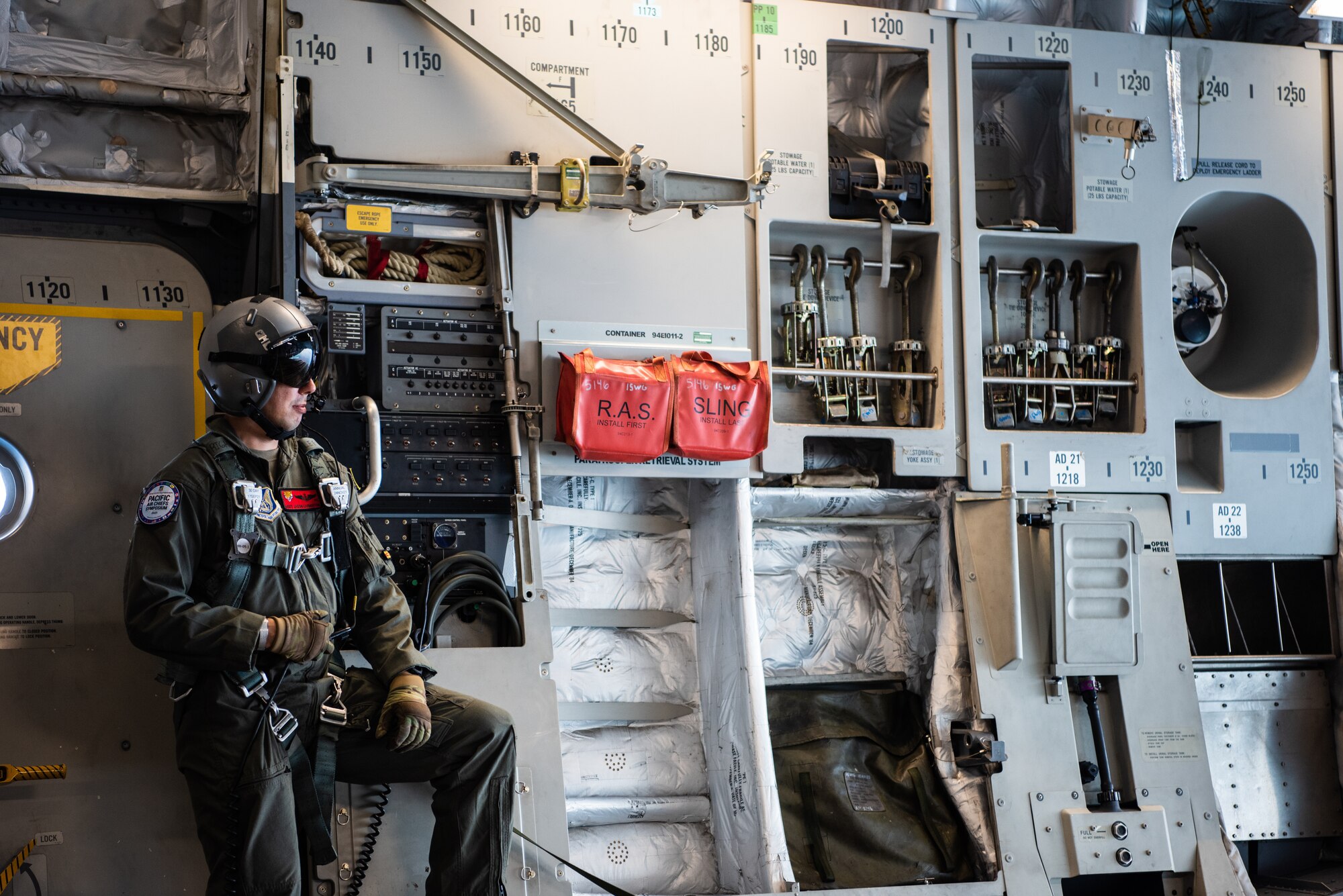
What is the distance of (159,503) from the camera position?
9.62ft

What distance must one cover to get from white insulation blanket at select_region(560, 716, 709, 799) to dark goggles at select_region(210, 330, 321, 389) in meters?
1.76

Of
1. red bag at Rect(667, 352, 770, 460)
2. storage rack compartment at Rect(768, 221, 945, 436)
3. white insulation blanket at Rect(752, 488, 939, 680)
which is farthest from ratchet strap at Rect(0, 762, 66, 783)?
storage rack compartment at Rect(768, 221, 945, 436)

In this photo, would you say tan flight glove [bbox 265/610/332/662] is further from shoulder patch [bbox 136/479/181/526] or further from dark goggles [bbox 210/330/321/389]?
dark goggles [bbox 210/330/321/389]

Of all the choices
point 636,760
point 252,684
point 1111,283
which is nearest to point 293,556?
point 252,684

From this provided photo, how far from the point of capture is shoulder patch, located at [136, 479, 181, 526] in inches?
115

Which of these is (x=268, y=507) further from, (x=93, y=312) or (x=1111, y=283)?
(x=1111, y=283)

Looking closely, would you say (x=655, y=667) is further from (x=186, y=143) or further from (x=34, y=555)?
(x=186, y=143)

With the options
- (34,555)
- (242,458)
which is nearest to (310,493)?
(242,458)

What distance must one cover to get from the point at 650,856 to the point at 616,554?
41.5 inches

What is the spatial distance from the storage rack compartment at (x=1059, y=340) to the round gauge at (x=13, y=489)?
3.31 meters

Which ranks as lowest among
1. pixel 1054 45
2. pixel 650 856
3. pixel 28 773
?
pixel 650 856

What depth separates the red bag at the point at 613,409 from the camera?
3992 mm

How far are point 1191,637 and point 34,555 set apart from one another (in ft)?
13.7

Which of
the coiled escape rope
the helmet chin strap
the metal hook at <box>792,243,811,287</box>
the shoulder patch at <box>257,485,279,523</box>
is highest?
the metal hook at <box>792,243,811,287</box>
